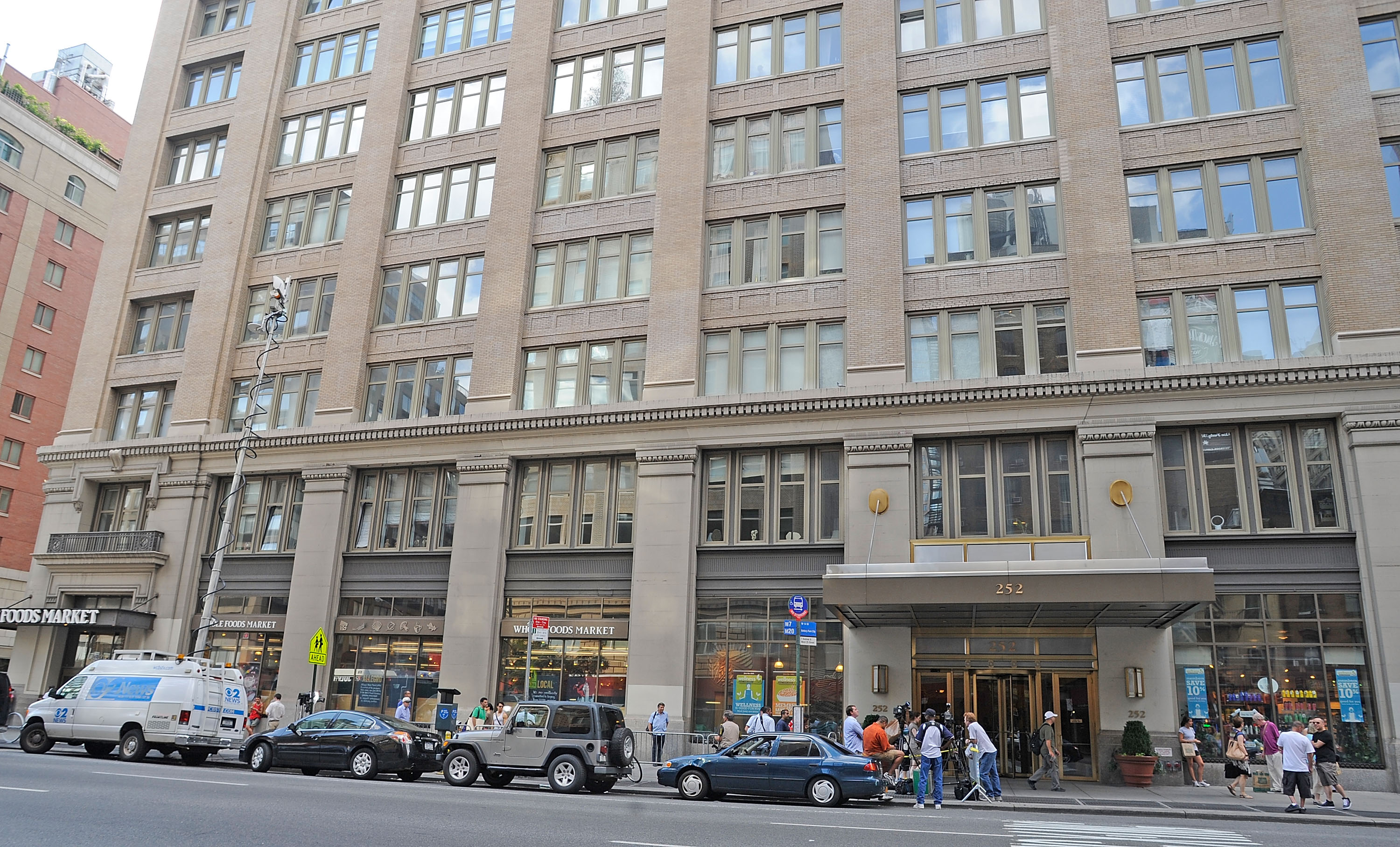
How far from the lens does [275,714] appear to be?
27859 millimetres

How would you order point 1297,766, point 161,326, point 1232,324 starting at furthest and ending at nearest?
point 161,326 < point 1232,324 < point 1297,766

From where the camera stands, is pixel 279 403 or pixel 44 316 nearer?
pixel 279 403

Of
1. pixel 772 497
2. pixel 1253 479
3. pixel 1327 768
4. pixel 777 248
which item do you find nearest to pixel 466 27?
pixel 777 248

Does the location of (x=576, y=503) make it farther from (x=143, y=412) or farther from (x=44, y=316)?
(x=44, y=316)

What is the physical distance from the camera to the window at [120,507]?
3638 cm

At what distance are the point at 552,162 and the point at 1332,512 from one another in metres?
25.4

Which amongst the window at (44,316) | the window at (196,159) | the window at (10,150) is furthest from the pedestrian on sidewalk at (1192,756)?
the window at (10,150)

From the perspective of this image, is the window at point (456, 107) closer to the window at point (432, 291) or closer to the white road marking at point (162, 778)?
the window at point (432, 291)

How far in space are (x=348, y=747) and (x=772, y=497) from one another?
12819 mm

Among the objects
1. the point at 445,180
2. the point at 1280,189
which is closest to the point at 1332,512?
the point at 1280,189

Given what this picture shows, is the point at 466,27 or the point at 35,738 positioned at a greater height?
the point at 466,27

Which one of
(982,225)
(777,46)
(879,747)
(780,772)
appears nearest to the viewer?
(780,772)

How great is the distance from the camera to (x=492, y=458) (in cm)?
3098

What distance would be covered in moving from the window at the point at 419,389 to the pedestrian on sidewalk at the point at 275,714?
969cm
